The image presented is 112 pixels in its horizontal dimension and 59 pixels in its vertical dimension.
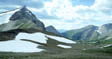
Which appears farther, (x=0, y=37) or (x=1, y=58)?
(x=0, y=37)

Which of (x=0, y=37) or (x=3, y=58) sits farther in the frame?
(x=0, y=37)

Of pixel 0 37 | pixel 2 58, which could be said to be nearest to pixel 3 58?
pixel 2 58

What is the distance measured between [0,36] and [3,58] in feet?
191

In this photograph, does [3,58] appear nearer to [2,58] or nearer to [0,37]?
[2,58]

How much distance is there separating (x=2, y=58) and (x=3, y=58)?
19 centimetres

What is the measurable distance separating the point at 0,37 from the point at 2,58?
184ft

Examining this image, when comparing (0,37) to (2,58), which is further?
(0,37)

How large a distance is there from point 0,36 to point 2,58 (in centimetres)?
5819

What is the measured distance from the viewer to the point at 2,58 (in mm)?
40938

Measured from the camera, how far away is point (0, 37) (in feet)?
312

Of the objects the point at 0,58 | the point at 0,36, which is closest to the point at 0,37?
the point at 0,36

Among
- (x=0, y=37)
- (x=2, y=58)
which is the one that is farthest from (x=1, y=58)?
(x=0, y=37)

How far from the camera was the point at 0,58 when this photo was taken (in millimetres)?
40969

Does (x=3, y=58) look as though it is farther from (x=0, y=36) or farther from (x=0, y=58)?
(x=0, y=36)
